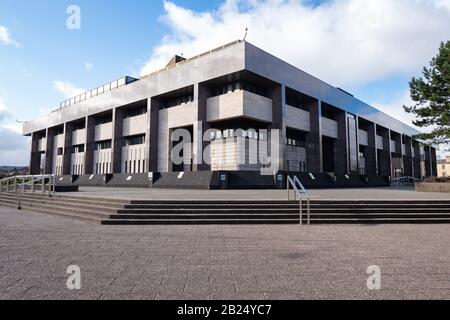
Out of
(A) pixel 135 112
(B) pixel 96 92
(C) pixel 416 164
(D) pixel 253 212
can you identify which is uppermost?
(B) pixel 96 92

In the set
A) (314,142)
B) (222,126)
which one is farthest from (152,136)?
(314,142)

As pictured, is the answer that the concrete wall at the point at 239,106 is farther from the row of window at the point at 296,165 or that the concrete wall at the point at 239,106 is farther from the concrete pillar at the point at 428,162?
the concrete pillar at the point at 428,162

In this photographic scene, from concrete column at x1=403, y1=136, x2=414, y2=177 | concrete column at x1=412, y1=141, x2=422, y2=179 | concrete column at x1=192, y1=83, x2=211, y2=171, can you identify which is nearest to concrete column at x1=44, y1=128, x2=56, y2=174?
concrete column at x1=192, y1=83, x2=211, y2=171

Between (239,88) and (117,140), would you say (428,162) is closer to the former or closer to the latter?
(239,88)

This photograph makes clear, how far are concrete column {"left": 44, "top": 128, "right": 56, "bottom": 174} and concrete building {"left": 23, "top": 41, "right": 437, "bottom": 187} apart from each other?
5.45 metres

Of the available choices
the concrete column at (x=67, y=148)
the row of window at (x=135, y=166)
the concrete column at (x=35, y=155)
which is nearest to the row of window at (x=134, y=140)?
the row of window at (x=135, y=166)

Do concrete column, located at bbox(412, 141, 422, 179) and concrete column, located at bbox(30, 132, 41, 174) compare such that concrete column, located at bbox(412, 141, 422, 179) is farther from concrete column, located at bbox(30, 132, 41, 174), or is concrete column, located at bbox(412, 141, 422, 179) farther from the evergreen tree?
concrete column, located at bbox(30, 132, 41, 174)

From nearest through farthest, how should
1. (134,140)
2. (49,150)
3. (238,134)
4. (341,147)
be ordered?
(238,134) → (134,140) → (341,147) → (49,150)

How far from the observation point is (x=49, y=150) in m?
51.9

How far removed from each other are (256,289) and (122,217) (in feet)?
21.0

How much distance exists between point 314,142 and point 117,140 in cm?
2524

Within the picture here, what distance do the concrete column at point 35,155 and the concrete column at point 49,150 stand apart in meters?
7.21

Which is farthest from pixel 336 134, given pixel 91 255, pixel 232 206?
pixel 91 255

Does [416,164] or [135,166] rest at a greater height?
[416,164]
